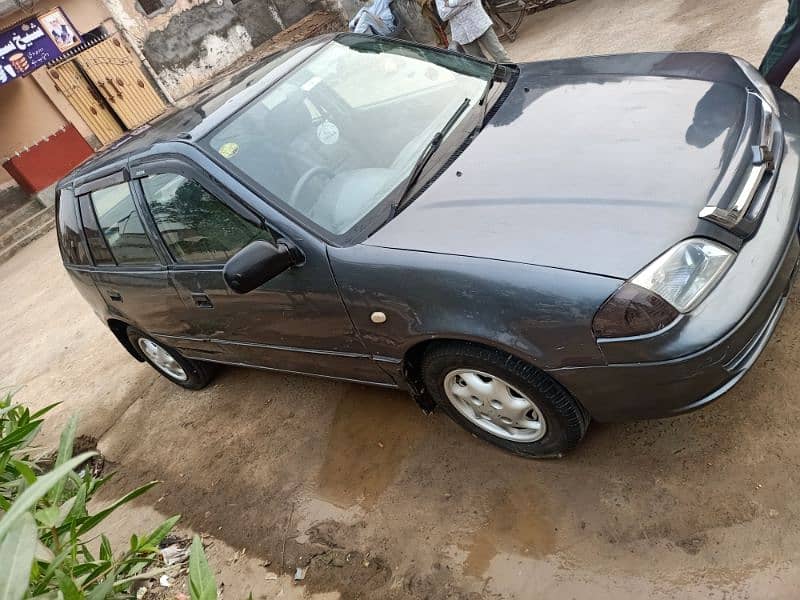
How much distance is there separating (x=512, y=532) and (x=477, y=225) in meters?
1.25

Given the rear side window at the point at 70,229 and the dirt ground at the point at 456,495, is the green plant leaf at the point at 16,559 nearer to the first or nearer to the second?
the dirt ground at the point at 456,495

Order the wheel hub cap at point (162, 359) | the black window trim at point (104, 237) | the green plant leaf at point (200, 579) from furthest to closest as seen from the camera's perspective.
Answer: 1. the wheel hub cap at point (162, 359)
2. the black window trim at point (104, 237)
3. the green plant leaf at point (200, 579)

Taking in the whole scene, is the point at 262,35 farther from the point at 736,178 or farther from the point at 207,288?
the point at 736,178

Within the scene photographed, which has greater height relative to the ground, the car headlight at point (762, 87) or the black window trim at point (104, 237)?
the black window trim at point (104, 237)

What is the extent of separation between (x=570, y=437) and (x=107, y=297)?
3.03m

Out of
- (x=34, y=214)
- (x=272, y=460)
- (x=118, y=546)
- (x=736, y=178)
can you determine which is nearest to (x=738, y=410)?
(x=736, y=178)

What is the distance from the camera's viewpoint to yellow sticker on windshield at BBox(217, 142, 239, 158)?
2701 mm

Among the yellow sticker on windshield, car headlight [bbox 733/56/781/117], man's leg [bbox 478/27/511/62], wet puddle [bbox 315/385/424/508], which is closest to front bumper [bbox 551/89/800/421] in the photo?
car headlight [bbox 733/56/781/117]

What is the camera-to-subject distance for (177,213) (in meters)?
2.93

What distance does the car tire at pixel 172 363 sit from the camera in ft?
12.9

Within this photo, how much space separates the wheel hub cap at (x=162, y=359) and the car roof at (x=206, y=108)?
1.20 meters

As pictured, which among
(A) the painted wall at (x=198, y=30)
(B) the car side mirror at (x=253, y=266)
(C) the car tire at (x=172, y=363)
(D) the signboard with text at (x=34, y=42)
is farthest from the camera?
(A) the painted wall at (x=198, y=30)

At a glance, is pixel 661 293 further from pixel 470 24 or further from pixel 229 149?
pixel 470 24

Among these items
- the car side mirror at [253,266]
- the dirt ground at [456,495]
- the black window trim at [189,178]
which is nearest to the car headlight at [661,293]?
the dirt ground at [456,495]
